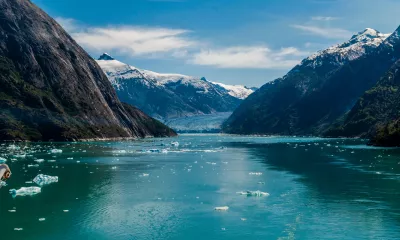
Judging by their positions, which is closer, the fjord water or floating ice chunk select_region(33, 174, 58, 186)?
the fjord water

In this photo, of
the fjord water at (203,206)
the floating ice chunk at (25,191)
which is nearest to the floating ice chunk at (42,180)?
the fjord water at (203,206)

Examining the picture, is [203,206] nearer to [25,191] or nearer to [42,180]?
[25,191]

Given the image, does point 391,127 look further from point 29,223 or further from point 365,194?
point 29,223

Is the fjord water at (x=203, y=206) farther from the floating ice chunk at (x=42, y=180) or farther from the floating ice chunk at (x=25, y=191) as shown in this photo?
the floating ice chunk at (x=42, y=180)

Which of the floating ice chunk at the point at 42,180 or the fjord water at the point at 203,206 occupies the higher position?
the floating ice chunk at the point at 42,180

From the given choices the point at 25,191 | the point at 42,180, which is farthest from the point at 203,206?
the point at 42,180

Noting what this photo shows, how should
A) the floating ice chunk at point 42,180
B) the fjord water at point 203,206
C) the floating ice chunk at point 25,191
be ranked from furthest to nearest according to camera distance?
the floating ice chunk at point 42,180, the floating ice chunk at point 25,191, the fjord water at point 203,206

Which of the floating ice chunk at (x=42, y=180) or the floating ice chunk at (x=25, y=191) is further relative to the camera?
the floating ice chunk at (x=42, y=180)

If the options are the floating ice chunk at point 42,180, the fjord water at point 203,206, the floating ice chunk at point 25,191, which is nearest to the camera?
the fjord water at point 203,206

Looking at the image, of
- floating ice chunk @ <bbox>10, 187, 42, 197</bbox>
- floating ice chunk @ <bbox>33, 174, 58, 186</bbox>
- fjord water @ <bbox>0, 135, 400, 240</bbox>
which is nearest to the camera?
fjord water @ <bbox>0, 135, 400, 240</bbox>

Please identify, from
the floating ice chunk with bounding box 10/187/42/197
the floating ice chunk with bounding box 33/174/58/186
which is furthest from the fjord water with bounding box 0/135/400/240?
the floating ice chunk with bounding box 33/174/58/186

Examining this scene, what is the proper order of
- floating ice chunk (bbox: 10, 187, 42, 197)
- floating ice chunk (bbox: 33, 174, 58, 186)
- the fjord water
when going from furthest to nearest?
floating ice chunk (bbox: 33, 174, 58, 186) < floating ice chunk (bbox: 10, 187, 42, 197) < the fjord water

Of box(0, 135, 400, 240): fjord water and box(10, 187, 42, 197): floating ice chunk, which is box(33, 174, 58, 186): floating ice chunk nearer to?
box(0, 135, 400, 240): fjord water

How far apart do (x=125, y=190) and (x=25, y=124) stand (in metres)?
159
